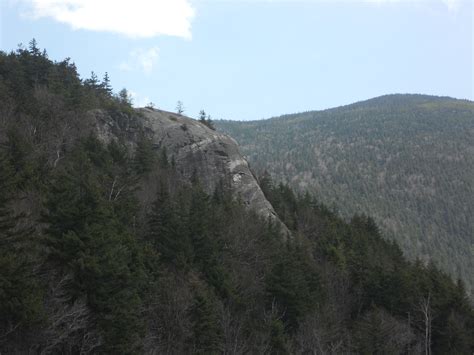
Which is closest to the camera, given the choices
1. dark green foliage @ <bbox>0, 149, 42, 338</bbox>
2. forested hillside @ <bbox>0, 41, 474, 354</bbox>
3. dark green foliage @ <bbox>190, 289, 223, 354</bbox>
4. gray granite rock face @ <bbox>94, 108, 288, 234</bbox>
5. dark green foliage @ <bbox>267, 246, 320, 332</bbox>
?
dark green foliage @ <bbox>0, 149, 42, 338</bbox>

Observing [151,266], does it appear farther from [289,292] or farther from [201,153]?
[201,153]

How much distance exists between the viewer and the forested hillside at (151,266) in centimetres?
1978

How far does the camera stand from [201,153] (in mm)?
57125

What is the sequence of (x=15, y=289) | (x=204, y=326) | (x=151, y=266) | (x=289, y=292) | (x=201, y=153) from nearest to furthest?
(x=15, y=289) → (x=204, y=326) → (x=151, y=266) → (x=289, y=292) → (x=201, y=153)

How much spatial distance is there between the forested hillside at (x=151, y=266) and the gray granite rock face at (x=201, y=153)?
1132mm

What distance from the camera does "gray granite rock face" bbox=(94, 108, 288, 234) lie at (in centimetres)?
5500

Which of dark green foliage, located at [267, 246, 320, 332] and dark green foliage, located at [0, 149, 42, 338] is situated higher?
dark green foliage, located at [0, 149, 42, 338]

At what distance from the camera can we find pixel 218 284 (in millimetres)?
32281

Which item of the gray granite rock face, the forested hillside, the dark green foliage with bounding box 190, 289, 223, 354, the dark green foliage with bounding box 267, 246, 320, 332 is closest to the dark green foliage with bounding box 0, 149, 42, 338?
the forested hillside

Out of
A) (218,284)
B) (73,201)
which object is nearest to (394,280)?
(218,284)

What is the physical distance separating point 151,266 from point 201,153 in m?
30.3

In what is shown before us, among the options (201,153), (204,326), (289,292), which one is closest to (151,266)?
(204,326)

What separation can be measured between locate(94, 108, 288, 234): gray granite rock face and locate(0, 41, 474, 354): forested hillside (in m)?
1.13

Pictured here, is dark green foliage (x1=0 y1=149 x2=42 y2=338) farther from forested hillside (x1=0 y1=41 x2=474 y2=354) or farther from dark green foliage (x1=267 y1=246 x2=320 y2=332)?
dark green foliage (x1=267 y1=246 x2=320 y2=332)
